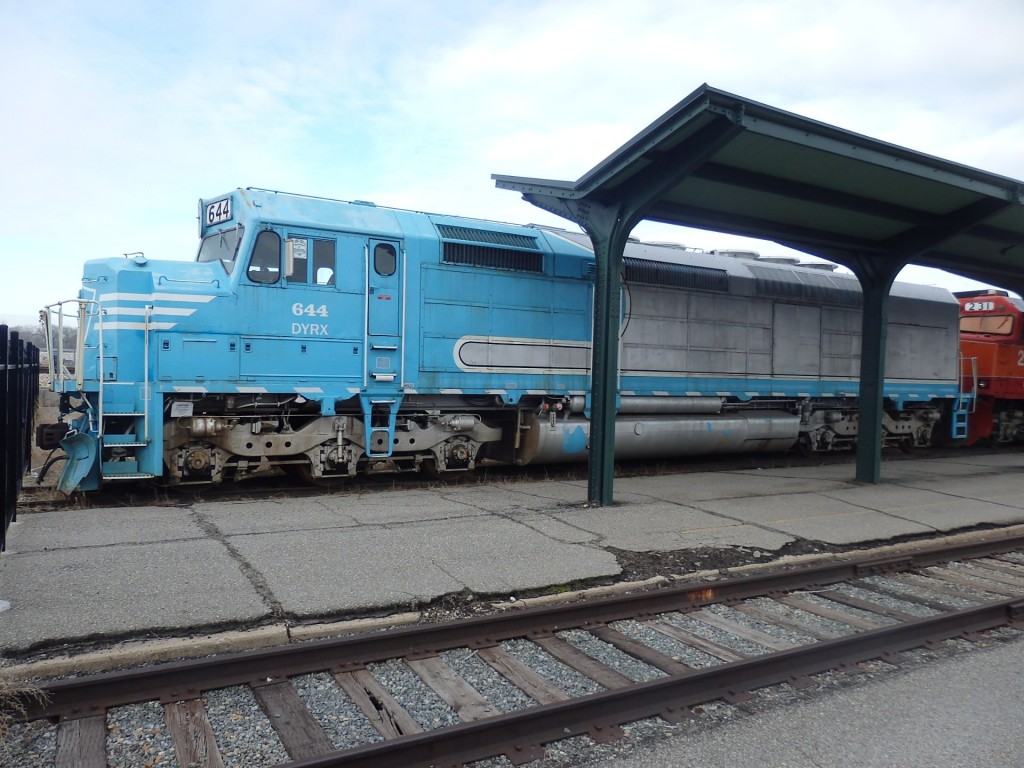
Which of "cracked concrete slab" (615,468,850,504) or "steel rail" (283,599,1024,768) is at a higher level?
"cracked concrete slab" (615,468,850,504)

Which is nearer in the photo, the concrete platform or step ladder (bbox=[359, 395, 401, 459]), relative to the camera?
the concrete platform

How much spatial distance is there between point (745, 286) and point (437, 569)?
8982 millimetres

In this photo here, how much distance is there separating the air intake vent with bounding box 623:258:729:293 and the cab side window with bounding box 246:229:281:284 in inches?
213

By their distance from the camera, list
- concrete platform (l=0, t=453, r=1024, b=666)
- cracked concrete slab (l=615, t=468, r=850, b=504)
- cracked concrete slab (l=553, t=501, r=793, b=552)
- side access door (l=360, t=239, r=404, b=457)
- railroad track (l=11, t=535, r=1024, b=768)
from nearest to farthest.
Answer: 1. railroad track (l=11, t=535, r=1024, b=768)
2. concrete platform (l=0, t=453, r=1024, b=666)
3. cracked concrete slab (l=553, t=501, r=793, b=552)
4. side access door (l=360, t=239, r=404, b=457)
5. cracked concrete slab (l=615, t=468, r=850, b=504)

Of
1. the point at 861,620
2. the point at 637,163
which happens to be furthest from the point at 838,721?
the point at 637,163

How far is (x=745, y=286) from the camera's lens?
13.1 m

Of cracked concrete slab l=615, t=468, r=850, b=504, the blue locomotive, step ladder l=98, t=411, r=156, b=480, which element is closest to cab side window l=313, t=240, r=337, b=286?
the blue locomotive

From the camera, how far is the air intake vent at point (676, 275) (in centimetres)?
1195

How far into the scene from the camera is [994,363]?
16.8m

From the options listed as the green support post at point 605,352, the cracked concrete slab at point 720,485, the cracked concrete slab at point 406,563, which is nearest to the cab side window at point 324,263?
the green support post at point 605,352

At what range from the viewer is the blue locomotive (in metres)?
8.63

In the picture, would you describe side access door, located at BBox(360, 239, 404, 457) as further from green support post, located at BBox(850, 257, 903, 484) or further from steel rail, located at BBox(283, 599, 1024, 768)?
green support post, located at BBox(850, 257, 903, 484)

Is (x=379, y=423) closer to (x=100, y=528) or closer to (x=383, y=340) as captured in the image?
(x=383, y=340)

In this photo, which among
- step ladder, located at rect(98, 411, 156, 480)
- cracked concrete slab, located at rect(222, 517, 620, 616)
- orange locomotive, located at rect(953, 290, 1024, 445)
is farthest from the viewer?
orange locomotive, located at rect(953, 290, 1024, 445)
